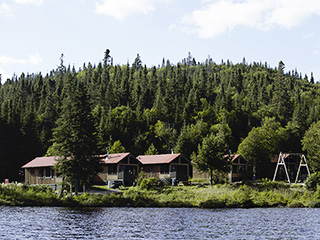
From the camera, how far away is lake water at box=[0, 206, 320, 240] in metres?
26.3

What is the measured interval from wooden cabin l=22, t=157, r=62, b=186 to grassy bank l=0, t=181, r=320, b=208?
49.6 feet

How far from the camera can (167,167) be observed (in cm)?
7438

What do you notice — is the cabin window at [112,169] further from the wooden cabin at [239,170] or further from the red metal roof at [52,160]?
the wooden cabin at [239,170]

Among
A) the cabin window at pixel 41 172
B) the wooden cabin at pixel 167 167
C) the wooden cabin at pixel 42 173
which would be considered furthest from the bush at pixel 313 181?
the cabin window at pixel 41 172

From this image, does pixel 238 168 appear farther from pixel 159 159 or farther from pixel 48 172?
pixel 48 172

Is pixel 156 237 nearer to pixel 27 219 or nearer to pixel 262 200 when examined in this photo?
pixel 27 219

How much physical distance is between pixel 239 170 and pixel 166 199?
35.8m

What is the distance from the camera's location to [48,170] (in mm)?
70625

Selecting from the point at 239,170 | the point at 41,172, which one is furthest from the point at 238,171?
the point at 41,172

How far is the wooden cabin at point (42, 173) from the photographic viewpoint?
6954 cm

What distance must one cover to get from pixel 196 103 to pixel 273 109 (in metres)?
25.9

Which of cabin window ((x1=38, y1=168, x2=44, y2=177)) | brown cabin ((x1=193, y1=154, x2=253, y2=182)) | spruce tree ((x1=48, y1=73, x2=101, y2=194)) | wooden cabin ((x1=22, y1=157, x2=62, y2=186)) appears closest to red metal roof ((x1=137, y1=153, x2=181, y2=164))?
brown cabin ((x1=193, y1=154, x2=253, y2=182))

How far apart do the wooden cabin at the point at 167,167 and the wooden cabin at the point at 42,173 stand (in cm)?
1695

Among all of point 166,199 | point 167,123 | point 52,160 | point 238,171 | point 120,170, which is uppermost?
point 167,123
